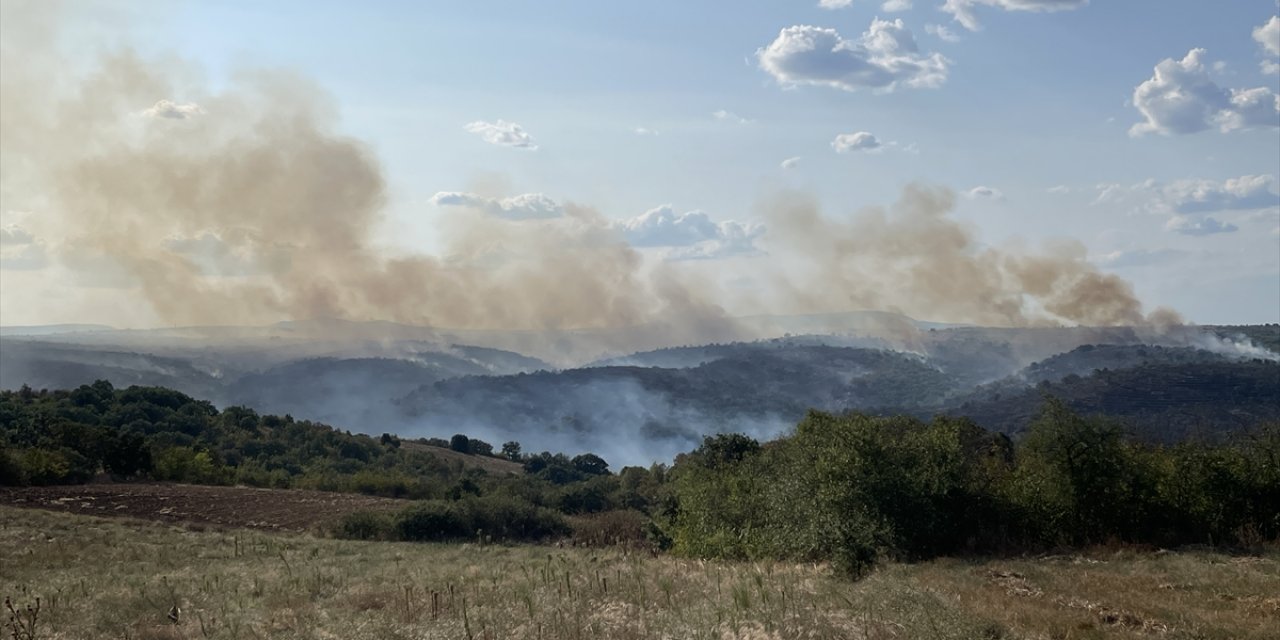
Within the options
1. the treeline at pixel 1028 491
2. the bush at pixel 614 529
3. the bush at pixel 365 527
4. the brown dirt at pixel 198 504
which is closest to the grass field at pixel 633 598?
the treeline at pixel 1028 491

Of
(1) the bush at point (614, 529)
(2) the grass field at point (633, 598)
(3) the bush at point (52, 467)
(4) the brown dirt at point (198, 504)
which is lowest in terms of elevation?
(1) the bush at point (614, 529)

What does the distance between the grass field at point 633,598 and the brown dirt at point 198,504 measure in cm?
1962

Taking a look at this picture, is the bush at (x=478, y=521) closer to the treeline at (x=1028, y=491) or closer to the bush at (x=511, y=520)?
the bush at (x=511, y=520)

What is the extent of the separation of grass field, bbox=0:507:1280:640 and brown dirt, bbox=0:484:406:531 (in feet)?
64.4

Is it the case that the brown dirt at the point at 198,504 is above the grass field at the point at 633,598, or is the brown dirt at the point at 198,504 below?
below

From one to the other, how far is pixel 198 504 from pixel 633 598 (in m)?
48.1

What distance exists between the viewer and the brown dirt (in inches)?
2189

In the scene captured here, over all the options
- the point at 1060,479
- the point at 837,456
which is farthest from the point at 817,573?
the point at 1060,479

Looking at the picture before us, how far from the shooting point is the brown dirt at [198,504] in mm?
55594

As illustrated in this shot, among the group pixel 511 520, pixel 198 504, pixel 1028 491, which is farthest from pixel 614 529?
pixel 1028 491

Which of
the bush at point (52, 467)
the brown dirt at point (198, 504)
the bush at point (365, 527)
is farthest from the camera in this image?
the bush at point (52, 467)

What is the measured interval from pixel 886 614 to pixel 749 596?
3696 millimetres

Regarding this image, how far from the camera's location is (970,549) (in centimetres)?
3509

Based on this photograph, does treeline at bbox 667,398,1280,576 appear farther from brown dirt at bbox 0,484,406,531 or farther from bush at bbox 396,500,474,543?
brown dirt at bbox 0,484,406,531
